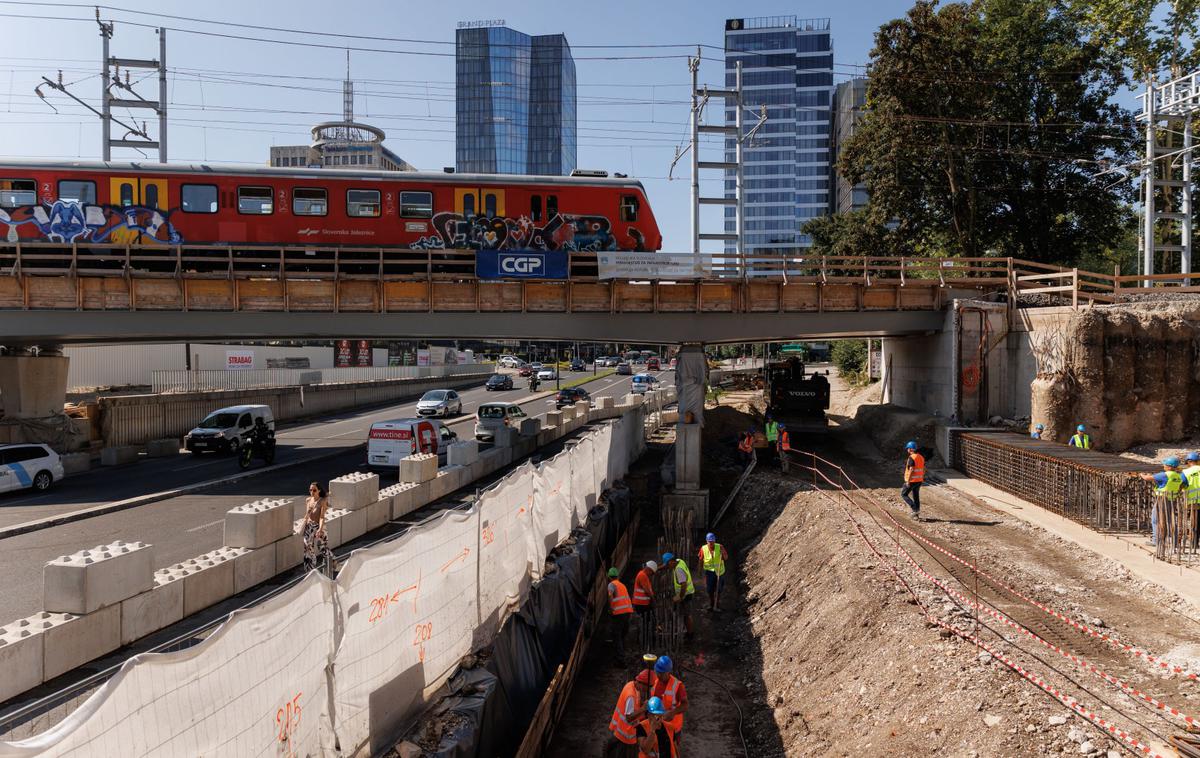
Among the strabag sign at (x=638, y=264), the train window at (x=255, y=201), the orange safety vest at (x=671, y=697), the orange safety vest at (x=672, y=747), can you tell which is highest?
the train window at (x=255, y=201)

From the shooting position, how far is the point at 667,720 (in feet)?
28.3

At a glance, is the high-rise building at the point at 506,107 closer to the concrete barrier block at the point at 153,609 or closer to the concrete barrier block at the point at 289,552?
the concrete barrier block at the point at 289,552

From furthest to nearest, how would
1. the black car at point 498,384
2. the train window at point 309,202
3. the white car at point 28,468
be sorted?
the black car at point 498,384, the train window at point 309,202, the white car at point 28,468

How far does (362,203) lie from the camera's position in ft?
78.8

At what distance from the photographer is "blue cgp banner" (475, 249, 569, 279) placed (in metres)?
23.3

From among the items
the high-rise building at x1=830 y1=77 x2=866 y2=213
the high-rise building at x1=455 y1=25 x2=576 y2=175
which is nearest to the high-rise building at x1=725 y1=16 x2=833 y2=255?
the high-rise building at x1=830 y1=77 x2=866 y2=213

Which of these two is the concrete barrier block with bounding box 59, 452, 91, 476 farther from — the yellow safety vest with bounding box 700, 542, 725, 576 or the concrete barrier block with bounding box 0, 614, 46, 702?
the yellow safety vest with bounding box 700, 542, 725, 576

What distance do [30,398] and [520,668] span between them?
27294mm

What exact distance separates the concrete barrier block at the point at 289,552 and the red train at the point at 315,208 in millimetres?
12439

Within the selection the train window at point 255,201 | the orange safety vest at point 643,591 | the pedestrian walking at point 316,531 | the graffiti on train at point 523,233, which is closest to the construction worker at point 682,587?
the orange safety vest at point 643,591

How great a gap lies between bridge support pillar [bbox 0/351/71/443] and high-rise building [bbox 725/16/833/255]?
133 meters

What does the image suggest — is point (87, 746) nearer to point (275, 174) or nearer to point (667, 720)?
point (667, 720)

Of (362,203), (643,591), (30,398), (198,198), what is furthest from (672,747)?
(30,398)

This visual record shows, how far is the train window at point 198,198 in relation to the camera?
2327 cm
